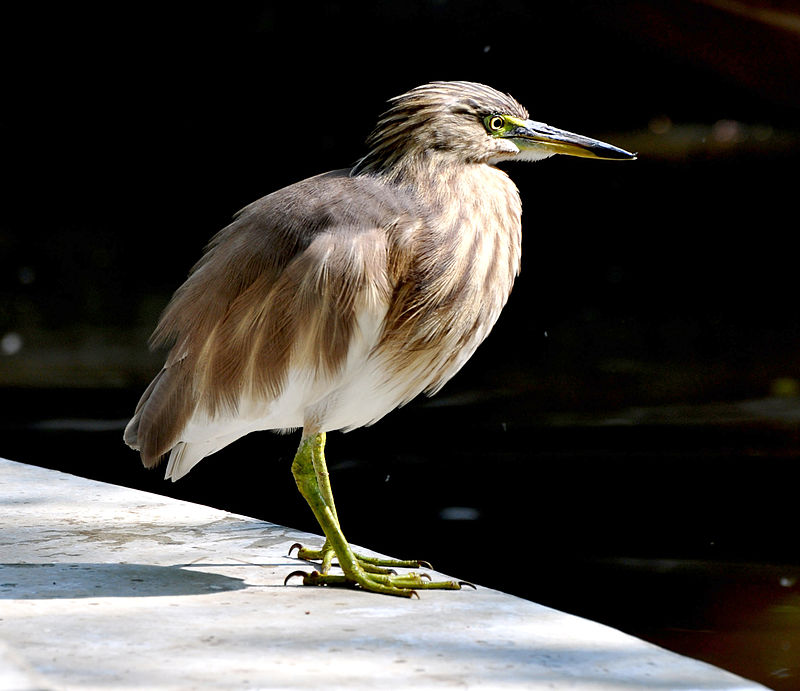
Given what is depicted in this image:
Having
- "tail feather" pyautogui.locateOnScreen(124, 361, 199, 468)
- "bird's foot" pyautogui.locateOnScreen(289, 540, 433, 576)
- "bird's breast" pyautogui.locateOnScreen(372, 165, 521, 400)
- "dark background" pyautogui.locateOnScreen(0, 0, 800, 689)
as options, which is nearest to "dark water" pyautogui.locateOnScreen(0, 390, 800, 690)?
"dark background" pyautogui.locateOnScreen(0, 0, 800, 689)

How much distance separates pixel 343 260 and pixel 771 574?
2651 mm

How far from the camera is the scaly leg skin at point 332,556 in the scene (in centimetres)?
303

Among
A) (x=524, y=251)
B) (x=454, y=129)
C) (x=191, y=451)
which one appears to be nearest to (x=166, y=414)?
(x=191, y=451)

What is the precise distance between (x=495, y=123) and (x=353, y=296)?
23.7 inches

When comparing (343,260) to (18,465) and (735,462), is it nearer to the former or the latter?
(18,465)

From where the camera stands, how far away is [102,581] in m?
2.93

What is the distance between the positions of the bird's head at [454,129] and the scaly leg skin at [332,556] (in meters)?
0.70

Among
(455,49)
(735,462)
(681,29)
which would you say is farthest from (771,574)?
(455,49)

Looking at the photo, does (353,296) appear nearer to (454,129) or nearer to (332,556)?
(454,129)

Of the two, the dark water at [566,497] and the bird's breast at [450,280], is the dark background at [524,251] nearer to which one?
the dark water at [566,497]

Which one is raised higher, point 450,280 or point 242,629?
point 450,280

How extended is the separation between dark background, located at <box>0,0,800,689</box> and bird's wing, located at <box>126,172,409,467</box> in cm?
254

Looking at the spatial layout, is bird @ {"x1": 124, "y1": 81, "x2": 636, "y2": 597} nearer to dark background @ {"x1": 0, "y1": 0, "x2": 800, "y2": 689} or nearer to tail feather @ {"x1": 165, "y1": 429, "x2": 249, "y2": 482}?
tail feather @ {"x1": 165, "y1": 429, "x2": 249, "y2": 482}

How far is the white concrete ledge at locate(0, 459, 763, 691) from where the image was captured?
2.28 metres
